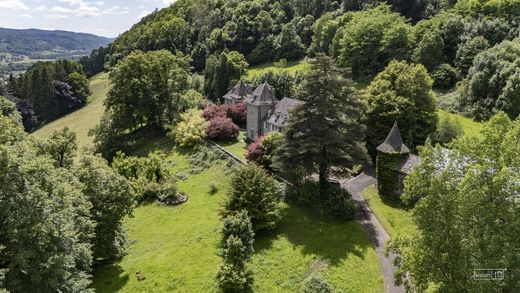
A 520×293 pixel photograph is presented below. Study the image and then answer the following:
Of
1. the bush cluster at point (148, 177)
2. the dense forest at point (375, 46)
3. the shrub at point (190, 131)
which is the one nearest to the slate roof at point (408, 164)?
the dense forest at point (375, 46)

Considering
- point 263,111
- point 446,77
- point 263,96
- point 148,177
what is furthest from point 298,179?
point 446,77

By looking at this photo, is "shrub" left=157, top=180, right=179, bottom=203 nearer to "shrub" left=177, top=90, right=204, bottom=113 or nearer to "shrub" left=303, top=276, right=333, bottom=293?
"shrub" left=303, top=276, right=333, bottom=293

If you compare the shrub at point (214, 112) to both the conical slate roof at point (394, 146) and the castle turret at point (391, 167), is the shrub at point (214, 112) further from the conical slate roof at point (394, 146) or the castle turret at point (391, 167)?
the castle turret at point (391, 167)

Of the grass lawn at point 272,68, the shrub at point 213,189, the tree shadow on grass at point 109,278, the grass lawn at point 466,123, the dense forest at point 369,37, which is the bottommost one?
the tree shadow on grass at point 109,278

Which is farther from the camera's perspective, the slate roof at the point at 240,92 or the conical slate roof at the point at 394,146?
the slate roof at the point at 240,92

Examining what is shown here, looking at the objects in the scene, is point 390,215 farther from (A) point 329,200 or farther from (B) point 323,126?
(B) point 323,126
